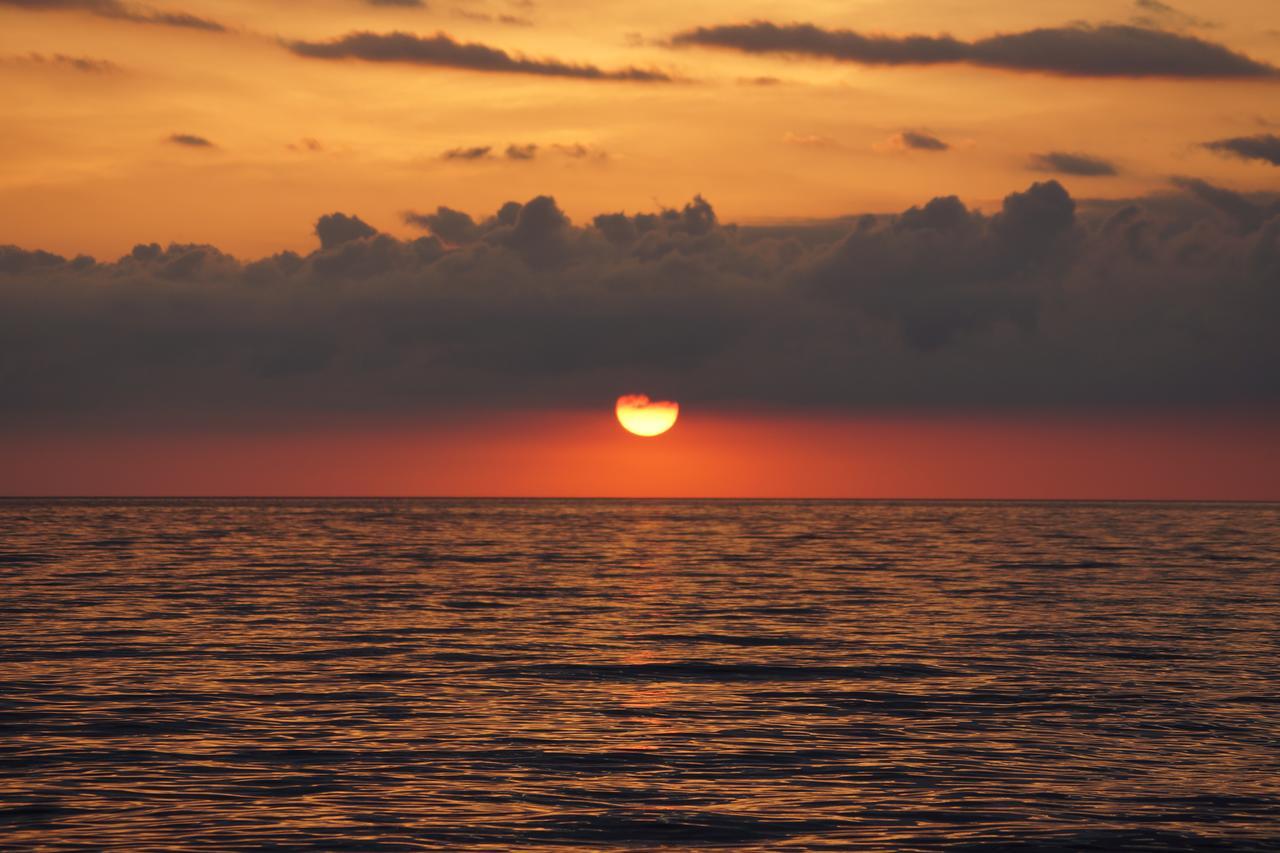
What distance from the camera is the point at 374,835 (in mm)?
18875

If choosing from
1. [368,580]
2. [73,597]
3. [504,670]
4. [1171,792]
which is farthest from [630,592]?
[1171,792]

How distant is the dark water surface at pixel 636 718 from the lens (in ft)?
64.4

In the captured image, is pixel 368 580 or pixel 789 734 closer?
pixel 789 734

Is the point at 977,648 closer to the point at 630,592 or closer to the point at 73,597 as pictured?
the point at 630,592

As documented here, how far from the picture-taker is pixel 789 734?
26266 mm

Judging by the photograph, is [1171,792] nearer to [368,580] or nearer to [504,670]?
[504,670]

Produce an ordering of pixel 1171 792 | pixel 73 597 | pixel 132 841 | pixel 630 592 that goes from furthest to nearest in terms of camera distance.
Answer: pixel 630 592
pixel 73 597
pixel 1171 792
pixel 132 841

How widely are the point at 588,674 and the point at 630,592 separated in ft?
89.4

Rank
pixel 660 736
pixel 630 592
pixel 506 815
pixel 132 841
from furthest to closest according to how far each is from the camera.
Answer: pixel 630 592 → pixel 660 736 → pixel 506 815 → pixel 132 841

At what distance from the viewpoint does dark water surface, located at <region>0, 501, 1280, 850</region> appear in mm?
19641

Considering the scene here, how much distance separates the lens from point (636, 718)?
28.1m

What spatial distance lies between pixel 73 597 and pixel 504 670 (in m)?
26.9

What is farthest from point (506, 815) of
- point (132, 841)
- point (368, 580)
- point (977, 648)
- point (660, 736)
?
point (368, 580)

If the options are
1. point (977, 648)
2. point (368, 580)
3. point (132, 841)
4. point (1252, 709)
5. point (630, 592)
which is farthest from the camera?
point (368, 580)
